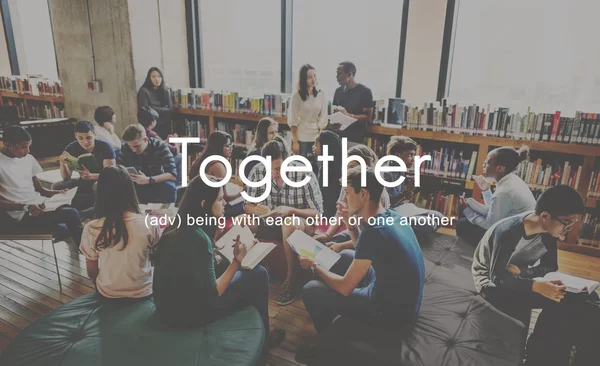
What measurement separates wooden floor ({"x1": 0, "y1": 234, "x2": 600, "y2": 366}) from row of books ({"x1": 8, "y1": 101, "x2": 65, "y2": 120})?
5.04 meters

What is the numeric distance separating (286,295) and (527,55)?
356 cm

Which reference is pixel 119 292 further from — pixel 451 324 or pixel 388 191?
pixel 388 191

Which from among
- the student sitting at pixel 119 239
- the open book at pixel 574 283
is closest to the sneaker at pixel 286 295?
the student sitting at pixel 119 239

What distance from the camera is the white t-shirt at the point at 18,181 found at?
320 cm

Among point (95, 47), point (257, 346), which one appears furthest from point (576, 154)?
point (95, 47)

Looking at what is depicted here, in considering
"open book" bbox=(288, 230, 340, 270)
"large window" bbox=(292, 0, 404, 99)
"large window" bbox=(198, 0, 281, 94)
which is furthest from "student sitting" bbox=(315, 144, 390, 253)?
"large window" bbox=(198, 0, 281, 94)

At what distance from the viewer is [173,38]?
609 cm

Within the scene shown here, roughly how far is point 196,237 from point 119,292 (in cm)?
62

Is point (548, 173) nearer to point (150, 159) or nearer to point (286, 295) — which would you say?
point (286, 295)

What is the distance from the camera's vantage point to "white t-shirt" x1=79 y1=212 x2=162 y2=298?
2.00m

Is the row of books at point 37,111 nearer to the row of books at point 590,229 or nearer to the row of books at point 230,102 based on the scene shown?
the row of books at point 230,102

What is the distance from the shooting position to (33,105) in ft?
27.6

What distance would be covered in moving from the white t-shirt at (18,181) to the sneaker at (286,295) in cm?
211

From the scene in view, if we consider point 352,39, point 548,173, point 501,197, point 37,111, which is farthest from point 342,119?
point 37,111
